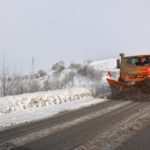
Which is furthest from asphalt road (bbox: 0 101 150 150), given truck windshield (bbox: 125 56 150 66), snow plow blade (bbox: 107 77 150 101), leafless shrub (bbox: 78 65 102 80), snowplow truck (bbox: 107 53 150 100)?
leafless shrub (bbox: 78 65 102 80)

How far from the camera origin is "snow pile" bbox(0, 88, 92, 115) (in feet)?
37.0

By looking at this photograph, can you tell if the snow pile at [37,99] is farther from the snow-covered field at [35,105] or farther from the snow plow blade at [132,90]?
the snow plow blade at [132,90]

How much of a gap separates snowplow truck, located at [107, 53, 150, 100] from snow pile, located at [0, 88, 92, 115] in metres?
2.15

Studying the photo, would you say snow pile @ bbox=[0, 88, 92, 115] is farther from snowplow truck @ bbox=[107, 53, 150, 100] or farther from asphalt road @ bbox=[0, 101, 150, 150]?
asphalt road @ bbox=[0, 101, 150, 150]

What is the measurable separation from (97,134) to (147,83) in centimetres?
807

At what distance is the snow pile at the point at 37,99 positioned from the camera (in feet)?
37.0

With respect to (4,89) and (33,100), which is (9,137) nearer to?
(33,100)

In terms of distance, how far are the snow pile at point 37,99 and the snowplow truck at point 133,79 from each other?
2.15m

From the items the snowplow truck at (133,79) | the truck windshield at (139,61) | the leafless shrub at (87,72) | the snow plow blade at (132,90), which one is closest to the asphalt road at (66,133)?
the snow plow blade at (132,90)

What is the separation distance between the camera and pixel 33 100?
12.7 meters

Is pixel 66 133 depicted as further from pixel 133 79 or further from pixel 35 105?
pixel 133 79

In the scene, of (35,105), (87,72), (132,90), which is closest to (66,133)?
(35,105)

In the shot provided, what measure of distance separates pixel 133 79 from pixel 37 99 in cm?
522

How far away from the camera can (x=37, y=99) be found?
1291cm
